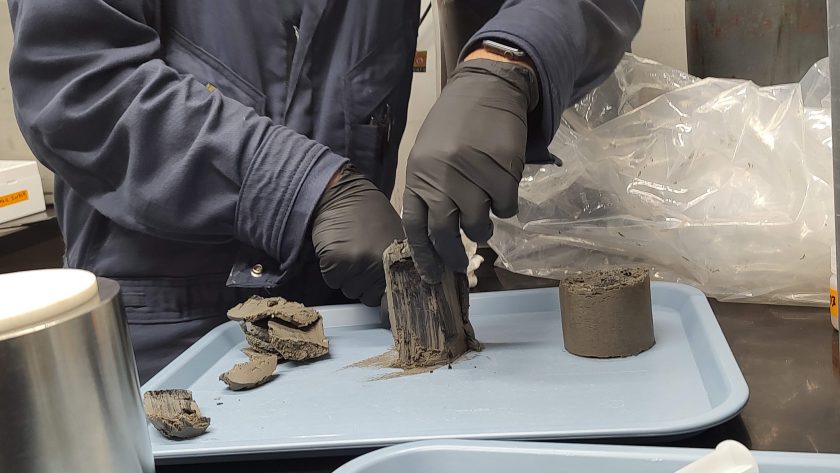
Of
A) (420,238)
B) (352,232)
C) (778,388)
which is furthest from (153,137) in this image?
(778,388)

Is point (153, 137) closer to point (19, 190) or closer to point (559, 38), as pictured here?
point (559, 38)

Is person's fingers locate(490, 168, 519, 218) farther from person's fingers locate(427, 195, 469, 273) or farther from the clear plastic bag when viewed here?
the clear plastic bag

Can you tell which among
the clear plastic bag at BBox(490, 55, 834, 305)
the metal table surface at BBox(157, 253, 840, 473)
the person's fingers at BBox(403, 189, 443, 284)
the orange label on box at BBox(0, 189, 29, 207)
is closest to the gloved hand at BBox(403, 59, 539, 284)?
the person's fingers at BBox(403, 189, 443, 284)

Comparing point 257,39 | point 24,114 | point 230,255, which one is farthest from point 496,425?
point 24,114

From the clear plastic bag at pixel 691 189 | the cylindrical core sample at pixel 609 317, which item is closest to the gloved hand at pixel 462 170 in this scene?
the cylindrical core sample at pixel 609 317

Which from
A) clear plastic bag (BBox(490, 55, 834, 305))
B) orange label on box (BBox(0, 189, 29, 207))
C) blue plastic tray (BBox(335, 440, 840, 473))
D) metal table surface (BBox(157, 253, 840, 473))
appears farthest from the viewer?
orange label on box (BBox(0, 189, 29, 207))

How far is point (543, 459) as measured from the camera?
0.61 m

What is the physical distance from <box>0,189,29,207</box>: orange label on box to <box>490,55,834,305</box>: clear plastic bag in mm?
1385

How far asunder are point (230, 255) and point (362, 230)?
22cm

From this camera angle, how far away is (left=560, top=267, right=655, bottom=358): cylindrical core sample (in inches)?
35.0

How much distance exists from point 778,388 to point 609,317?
0.19 metres

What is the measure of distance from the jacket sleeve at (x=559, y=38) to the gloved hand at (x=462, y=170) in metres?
0.05

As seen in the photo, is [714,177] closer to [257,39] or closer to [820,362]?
[820,362]

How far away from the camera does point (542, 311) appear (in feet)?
3.70
